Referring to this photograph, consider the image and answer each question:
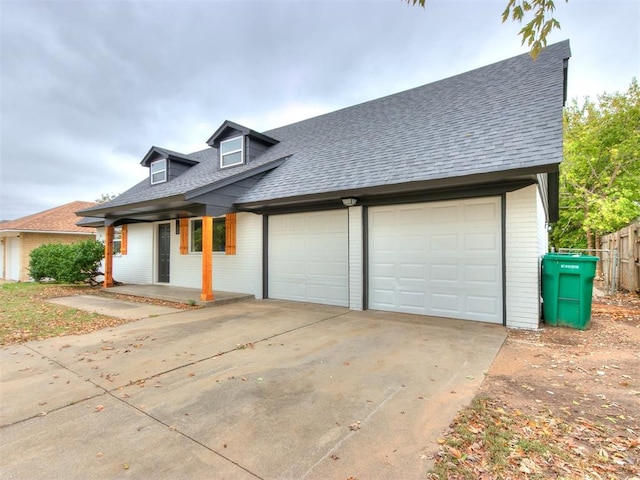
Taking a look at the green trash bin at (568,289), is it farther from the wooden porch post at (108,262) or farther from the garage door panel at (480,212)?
the wooden porch post at (108,262)

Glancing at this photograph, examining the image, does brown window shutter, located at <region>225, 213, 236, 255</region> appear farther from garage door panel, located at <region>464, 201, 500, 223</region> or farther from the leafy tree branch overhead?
the leafy tree branch overhead

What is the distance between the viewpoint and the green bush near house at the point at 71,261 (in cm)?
1246

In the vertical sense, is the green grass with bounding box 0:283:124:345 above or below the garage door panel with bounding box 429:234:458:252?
below

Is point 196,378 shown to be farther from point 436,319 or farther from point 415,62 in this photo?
point 415,62

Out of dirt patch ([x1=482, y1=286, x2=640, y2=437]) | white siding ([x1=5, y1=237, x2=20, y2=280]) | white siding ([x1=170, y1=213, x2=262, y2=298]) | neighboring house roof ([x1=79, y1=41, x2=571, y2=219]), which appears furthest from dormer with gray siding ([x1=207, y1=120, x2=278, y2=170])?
white siding ([x1=5, y1=237, x2=20, y2=280])

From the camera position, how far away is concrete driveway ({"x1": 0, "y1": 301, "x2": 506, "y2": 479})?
2105 mm

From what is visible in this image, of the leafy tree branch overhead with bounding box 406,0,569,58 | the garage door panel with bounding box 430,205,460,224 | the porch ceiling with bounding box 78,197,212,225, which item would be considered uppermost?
the leafy tree branch overhead with bounding box 406,0,569,58

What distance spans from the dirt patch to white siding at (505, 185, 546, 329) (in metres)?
0.33

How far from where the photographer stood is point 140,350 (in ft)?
14.8

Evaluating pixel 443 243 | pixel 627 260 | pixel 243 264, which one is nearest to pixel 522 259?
pixel 443 243

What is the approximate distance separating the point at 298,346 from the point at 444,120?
20.6ft

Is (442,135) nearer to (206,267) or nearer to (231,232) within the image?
(231,232)

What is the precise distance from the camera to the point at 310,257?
8312 millimetres

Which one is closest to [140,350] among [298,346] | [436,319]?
[298,346]
